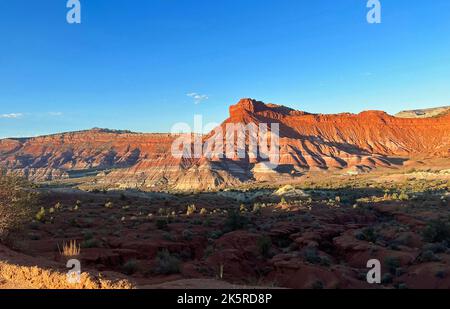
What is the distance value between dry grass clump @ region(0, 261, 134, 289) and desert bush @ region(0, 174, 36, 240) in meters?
5.48

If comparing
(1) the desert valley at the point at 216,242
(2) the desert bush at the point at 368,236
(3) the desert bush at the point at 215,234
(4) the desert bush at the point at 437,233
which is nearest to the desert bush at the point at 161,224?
(1) the desert valley at the point at 216,242


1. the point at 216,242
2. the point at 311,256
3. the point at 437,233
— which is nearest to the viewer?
the point at 311,256

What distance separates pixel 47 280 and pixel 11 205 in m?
7.77

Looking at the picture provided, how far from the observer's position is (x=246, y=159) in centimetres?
10550

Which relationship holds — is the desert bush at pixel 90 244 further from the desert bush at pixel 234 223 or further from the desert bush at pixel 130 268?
the desert bush at pixel 234 223

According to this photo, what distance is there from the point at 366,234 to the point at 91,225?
47.8 feet

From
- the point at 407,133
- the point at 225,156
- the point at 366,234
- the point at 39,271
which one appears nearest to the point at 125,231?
the point at 39,271

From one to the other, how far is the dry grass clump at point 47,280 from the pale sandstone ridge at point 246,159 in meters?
73.4

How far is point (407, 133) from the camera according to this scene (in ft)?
425

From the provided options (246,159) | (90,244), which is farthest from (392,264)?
(246,159)

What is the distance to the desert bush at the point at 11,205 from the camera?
13.9 metres

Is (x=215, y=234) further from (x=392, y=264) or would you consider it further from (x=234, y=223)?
(x=392, y=264)

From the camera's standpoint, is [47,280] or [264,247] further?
[264,247]
